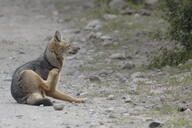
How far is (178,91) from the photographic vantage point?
36.6 feet

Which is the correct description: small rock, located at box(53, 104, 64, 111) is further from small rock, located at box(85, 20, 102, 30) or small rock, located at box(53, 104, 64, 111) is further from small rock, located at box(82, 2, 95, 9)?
small rock, located at box(82, 2, 95, 9)

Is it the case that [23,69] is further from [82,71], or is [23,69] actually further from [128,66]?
[128,66]

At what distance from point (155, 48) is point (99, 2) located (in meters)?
6.89

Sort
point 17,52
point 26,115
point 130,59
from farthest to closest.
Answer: point 17,52 → point 130,59 → point 26,115

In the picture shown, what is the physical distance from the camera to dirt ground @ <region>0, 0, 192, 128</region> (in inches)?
352

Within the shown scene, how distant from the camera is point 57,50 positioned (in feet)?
35.5

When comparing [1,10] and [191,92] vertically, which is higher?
[191,92]

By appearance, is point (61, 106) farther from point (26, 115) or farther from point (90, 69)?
point (90, 69)

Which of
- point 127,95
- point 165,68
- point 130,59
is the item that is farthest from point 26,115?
point 130,59

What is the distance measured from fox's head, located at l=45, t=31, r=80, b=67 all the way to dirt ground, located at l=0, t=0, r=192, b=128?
0.73 metres

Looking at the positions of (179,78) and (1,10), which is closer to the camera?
(179,78)

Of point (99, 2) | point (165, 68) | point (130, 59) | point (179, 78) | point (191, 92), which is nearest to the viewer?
point (191, 92)

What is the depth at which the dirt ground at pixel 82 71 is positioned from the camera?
29.3ft

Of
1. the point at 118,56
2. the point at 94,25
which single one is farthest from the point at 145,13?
the point at 118,56
